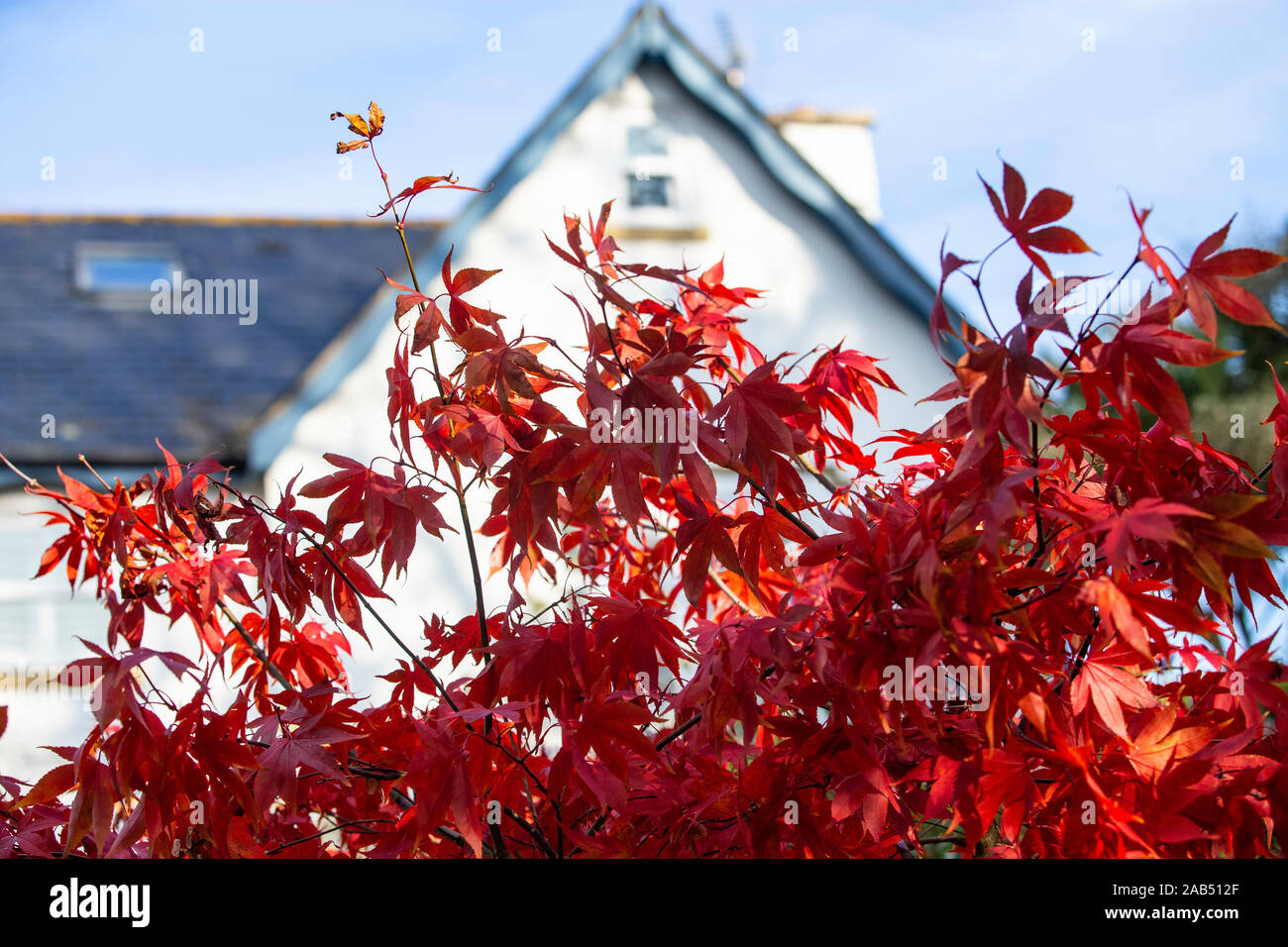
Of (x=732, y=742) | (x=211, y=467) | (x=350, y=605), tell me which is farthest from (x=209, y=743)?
(x=732, y=742)

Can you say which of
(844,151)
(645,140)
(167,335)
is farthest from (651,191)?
(167,335)

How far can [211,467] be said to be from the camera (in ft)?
5.08

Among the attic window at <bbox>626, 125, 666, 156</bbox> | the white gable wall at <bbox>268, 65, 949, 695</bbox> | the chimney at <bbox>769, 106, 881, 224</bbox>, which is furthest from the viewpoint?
the chimney at <bbox>769, 106, 881, 224</bbox>

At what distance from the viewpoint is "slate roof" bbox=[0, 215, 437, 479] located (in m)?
7.23

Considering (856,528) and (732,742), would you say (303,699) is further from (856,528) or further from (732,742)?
(856,528)

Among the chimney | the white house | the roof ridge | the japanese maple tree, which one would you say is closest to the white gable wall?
the white house

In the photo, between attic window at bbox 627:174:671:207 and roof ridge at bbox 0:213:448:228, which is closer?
attic window at bbox 627:174:671:207

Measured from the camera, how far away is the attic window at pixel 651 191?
7207 millimetres

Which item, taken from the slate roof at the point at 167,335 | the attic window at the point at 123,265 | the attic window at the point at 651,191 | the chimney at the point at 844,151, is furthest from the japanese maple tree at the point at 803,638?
the attic window at the point at 123,265

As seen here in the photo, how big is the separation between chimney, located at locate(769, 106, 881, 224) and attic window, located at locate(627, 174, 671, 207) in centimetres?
236

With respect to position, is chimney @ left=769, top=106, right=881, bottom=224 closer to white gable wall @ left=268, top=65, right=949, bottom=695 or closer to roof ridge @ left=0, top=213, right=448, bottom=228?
white gable wall @ left=268, top=65, right=949, bottom=695

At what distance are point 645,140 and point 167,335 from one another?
4.65 meters
